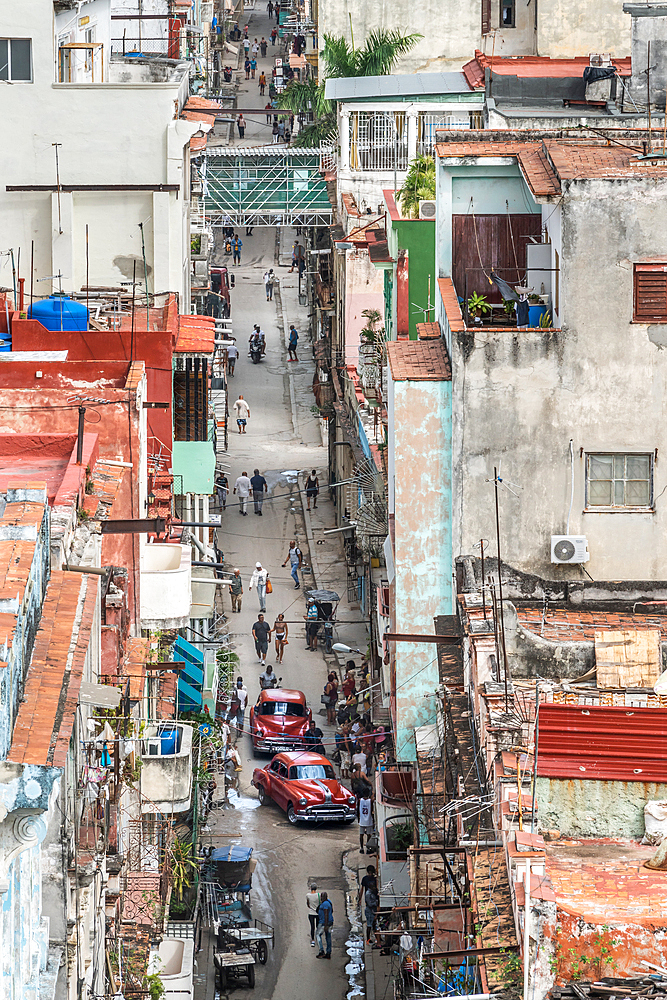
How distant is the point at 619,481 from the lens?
34688 mm

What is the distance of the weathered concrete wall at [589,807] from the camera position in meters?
23.9

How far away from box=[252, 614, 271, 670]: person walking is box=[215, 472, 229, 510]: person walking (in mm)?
12746

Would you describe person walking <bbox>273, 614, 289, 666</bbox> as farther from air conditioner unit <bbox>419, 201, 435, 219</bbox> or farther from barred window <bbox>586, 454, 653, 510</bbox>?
barred window <bbox>586, 454, 653, 510</bbox>

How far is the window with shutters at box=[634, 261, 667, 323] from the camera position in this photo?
3325 centimetres

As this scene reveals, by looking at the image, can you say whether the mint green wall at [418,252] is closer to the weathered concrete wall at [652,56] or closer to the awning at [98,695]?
the weathered concrete wall at [652,56]

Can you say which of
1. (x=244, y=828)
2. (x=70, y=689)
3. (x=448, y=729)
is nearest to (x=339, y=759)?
(x=244, y=828)

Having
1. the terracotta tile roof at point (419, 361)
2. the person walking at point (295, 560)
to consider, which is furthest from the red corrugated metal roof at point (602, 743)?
the person walking at point (295, 560)

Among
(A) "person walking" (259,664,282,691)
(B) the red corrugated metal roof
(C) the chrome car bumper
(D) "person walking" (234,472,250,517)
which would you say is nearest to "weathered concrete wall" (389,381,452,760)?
(C) the chrome car bumper

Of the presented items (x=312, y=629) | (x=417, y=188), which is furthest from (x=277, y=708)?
(x=417, y=188)

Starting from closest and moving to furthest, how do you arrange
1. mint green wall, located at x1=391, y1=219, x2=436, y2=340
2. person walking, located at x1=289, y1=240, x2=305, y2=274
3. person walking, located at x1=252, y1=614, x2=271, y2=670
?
1. mint green wall, located at x1=391, y1=219, x2=436, y2=340
2. person walking, located at x1=252, y1=614, x2=271, y2=670
3. person walking, located at x1=289, y1=240, x2=305, y2=274

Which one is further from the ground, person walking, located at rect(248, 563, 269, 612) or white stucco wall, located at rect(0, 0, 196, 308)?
white stucco wall, located at rect(0, 0, 196, 308)

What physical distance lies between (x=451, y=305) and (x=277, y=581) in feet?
98.1

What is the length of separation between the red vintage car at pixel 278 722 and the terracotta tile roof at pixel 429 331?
1667 centimetres

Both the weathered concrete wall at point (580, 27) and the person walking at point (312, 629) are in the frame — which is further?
the person walking at point (312, 629)
